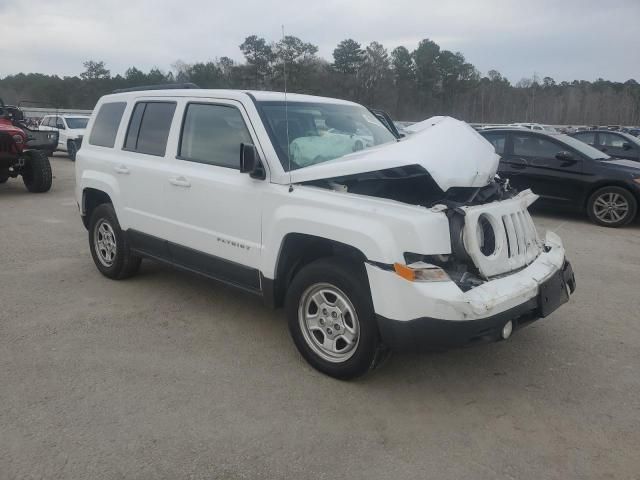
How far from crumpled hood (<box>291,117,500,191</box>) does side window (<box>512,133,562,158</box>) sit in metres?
6.09

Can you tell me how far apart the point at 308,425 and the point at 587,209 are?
300 inches

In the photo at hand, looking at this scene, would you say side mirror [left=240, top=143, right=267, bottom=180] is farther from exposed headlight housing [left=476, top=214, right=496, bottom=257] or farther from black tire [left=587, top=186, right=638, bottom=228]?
black tire [left=587, top=186, right=638, bottom=228]

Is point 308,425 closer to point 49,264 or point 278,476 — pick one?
point 278,476

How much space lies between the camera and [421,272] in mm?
3000

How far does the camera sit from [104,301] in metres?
4.97

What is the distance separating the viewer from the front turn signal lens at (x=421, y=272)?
2.98 meters

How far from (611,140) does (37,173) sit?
13.5 metres

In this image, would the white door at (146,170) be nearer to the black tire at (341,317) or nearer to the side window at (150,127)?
the side window at (150,127)

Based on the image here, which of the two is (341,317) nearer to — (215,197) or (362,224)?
(362,224)

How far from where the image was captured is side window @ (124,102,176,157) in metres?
4.66

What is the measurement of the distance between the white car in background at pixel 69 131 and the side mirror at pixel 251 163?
1812cm

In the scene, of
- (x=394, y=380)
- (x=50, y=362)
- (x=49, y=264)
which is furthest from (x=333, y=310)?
(x=49, y=264)

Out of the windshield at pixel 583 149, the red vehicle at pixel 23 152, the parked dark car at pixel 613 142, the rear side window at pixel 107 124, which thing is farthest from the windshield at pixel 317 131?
the parked dark car at pixel 613 142

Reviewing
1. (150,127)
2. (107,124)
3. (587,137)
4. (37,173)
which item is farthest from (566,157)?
(37,173)
